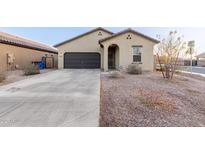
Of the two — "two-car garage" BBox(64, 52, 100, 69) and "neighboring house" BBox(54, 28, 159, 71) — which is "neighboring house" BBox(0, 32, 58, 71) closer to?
"neighboring house" BBox(54, 28, 159, 71)

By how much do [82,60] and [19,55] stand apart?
26.1ft

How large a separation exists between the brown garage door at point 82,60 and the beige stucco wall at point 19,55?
547 cm

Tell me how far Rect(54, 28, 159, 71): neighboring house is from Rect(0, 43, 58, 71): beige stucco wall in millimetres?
4552

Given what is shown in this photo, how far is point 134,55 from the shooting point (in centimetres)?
1995

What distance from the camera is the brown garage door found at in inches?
977

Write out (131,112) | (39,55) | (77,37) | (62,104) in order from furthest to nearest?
(39,55), (77,37), (62,104), (131,112)

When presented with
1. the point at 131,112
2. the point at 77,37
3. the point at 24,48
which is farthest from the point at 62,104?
the point at 24,48

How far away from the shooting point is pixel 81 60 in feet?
81.9

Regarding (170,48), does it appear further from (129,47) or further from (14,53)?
(14,53)

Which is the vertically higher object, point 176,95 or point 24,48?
point 24,48

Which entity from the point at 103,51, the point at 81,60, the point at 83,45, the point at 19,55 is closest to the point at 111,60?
the point at 103,51
